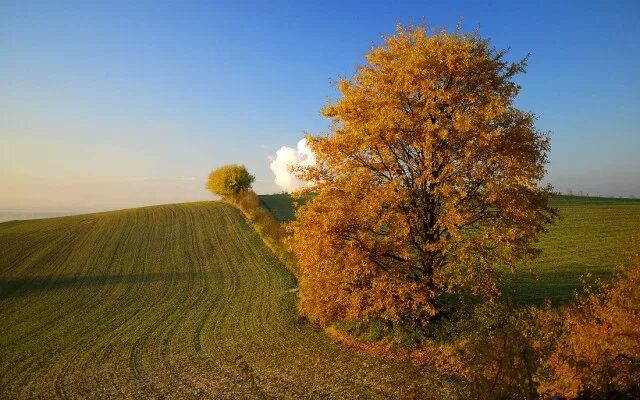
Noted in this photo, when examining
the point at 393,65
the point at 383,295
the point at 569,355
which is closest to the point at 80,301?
the point at 383,295

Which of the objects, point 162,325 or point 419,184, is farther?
point 162,325

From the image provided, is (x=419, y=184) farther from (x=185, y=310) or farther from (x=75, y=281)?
(x=75, y=281)

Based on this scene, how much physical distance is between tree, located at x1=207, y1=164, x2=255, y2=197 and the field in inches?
2468

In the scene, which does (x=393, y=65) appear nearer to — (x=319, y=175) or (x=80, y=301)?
(x=319, y=175)

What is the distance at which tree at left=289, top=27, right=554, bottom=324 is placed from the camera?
20219 millimetres

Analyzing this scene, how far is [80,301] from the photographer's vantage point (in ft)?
122

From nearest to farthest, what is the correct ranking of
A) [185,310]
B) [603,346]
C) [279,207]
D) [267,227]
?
[603,346] < [185,310] < [267,227] < [279,207]

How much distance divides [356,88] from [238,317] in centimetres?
1892

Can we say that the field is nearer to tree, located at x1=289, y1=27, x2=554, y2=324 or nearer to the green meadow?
the green meadow

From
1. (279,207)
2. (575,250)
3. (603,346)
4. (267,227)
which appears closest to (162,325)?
(603,346)

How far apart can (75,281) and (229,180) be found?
52506mm

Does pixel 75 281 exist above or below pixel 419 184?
below

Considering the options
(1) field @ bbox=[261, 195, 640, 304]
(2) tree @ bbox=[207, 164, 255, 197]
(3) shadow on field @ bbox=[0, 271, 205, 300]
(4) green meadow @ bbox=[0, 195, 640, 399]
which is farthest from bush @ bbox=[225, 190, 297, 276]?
(1) field @ bbox=[261, 195, 640, 304]

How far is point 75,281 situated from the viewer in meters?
43.1
